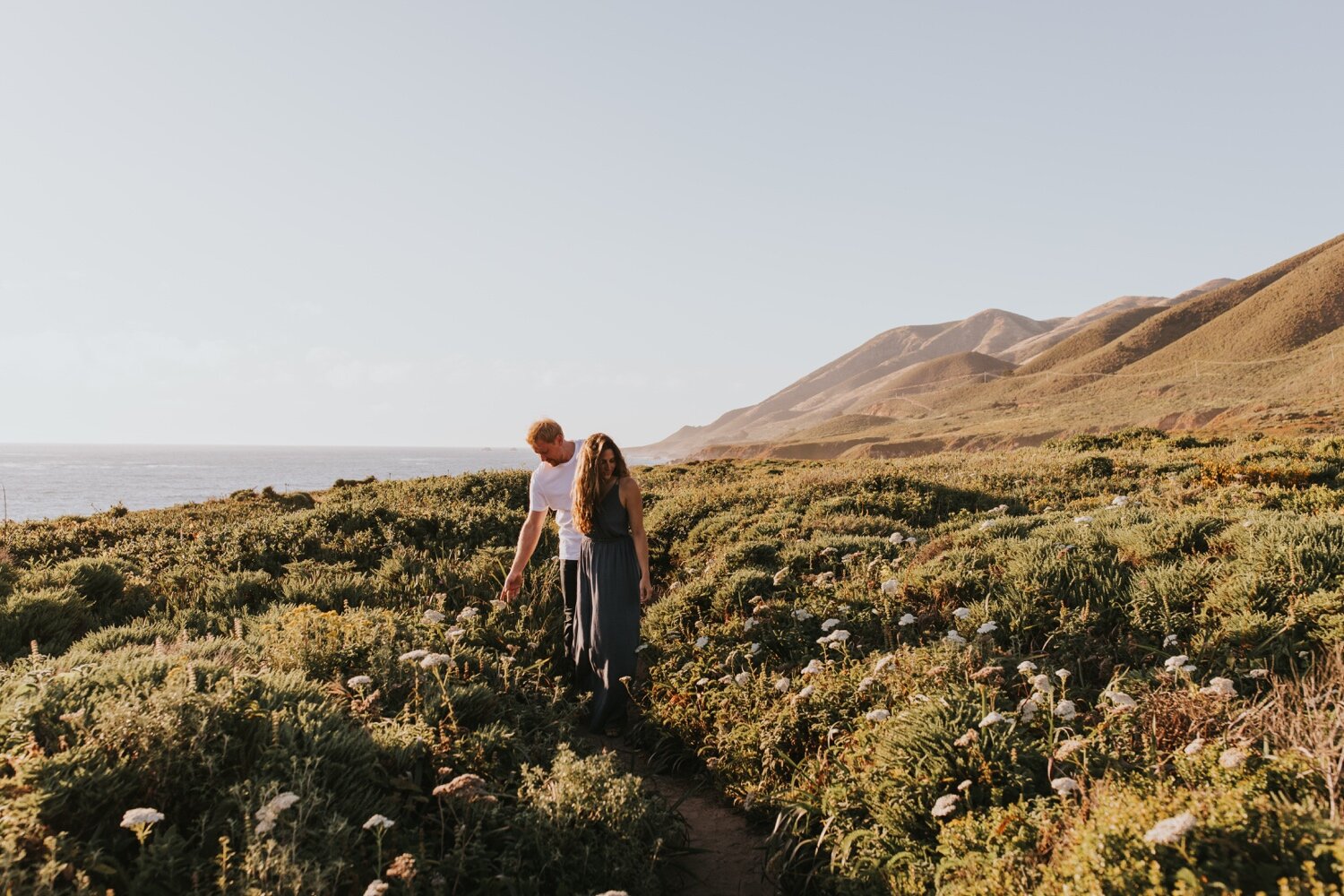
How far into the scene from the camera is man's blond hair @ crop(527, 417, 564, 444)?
716 cm

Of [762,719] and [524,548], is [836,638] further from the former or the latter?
[524,548]

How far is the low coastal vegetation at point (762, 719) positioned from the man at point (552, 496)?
0.76m

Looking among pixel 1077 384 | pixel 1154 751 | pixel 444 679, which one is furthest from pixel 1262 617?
pixel 1077 384

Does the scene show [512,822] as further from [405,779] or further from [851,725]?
[851,725]

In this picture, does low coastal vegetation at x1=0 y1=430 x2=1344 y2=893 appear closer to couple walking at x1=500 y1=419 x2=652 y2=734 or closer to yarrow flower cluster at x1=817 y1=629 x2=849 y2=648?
yarrow flower cluster at x1=817 y1=629 x2=849 y2=648

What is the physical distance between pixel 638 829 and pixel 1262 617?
4512mm

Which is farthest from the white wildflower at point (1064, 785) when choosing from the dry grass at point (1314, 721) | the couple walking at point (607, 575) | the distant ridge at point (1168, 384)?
the distant ridge at point (1168, 384)

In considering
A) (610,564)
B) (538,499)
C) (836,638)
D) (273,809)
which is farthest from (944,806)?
(538,499)

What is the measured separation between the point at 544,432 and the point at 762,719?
3.33 meters

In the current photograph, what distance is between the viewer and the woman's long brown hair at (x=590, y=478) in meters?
6.43

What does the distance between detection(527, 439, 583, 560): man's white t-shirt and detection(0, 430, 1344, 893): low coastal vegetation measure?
1074 mm

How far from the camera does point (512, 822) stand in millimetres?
3930

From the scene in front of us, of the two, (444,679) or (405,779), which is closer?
(405,779)

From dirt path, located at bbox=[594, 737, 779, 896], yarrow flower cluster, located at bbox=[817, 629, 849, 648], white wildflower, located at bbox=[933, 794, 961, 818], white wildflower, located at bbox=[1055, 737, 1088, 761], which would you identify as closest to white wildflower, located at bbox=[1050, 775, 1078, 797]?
white wildflower, located at bbox=[1055, 737, 1088, 761]
